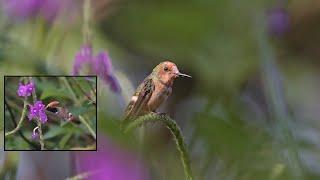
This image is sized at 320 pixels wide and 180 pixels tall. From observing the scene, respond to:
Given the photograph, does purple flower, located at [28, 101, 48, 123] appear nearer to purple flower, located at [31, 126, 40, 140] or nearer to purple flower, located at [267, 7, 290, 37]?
purple flower, located at [31, 126, 40, 140]

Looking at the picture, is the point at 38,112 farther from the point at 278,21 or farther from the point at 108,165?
the point at 278,21

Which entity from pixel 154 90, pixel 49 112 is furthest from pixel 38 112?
pixel 154 90

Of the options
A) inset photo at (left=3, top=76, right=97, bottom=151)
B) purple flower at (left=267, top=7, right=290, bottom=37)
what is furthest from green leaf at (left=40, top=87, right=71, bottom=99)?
purple flower at (left=267, top=7, right=290, bottom=37)

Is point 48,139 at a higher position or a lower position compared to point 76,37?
lower

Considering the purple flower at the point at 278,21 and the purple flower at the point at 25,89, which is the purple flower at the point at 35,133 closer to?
the purple flower at the point at 25,89

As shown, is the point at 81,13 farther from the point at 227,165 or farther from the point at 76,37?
the point at 227,165

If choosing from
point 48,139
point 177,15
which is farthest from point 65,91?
point 177,15

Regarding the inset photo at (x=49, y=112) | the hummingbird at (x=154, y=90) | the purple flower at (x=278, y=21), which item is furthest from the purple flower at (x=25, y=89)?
the purple flower at (x=278, y=21)
